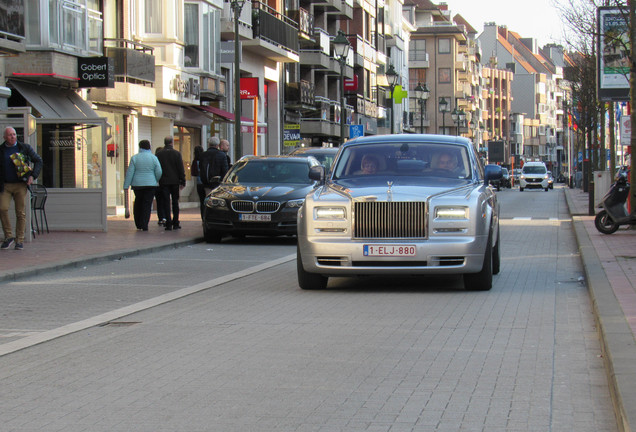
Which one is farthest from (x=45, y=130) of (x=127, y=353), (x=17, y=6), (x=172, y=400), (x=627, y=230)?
(x=172, y=400)

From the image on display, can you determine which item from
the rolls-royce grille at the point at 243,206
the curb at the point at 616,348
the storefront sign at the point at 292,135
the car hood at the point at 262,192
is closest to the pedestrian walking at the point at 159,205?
the car hood at the point at 262,192

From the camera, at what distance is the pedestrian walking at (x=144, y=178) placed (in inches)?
890

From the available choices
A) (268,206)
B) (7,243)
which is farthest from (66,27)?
(7,243)

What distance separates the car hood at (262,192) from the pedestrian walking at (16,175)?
12.7 feet

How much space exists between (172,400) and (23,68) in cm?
2028

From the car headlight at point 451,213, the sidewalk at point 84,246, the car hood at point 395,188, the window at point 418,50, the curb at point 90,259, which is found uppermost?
the window at point 418,50

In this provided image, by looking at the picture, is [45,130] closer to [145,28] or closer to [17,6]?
[17,6]

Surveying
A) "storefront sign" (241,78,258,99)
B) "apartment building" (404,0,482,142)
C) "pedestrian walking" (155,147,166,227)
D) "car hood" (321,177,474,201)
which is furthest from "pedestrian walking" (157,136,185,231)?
"apartment building" (404,0,482,142)

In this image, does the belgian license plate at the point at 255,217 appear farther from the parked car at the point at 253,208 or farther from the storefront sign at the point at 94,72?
the storefront sign at the point at 94,72

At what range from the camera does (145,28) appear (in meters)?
34.4

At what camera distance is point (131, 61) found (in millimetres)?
30484

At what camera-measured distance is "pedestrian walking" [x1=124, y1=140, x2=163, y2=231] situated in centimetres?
2259

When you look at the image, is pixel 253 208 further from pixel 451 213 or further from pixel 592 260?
pixel 451 213

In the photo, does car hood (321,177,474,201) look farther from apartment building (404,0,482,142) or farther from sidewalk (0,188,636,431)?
apartment building (404,0,482,142)
